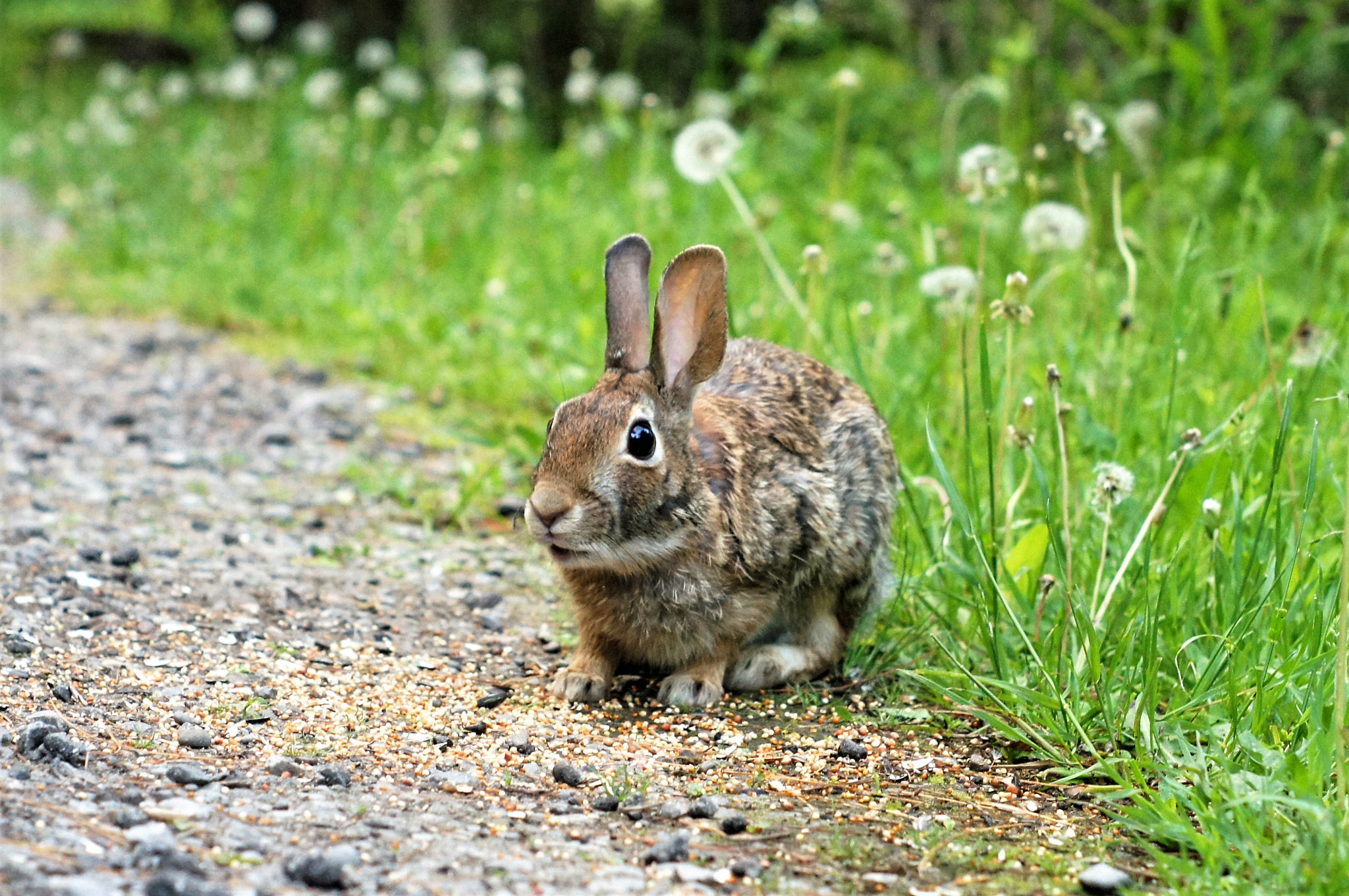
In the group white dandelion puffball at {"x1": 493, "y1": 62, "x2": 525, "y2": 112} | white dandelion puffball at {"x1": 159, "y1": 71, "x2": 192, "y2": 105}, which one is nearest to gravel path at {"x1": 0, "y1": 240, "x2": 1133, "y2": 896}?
white dandelion puffball at {"x1": 493, "y1": 62, "x2": 525, "y2": 112}

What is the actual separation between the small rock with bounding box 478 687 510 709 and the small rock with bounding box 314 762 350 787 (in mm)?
600

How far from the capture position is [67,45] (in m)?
12.6

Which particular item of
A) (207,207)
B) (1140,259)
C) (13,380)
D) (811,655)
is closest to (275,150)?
(207,207)

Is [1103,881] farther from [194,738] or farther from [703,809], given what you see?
[194,738]

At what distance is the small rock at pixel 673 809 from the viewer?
3041 mm

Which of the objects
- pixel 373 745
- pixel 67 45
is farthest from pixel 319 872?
pixel 67 45

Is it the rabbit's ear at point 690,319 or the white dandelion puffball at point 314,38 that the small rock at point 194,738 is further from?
the white dandelion puffball at point 314,38

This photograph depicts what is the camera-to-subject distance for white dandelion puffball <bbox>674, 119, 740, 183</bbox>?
5.17 metres

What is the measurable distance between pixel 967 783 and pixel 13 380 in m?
5.01

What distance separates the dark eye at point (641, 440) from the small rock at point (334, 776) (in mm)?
1051

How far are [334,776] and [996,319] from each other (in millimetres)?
2257

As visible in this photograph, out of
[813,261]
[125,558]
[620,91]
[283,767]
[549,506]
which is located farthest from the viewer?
[620,91]

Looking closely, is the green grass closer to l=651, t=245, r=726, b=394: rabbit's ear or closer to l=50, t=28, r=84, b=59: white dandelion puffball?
l=651, t=245, r=726, b=394: rabbit's ear

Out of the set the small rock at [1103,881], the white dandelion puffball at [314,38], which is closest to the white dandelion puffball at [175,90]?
the white dandelion puffball at [314,38]
